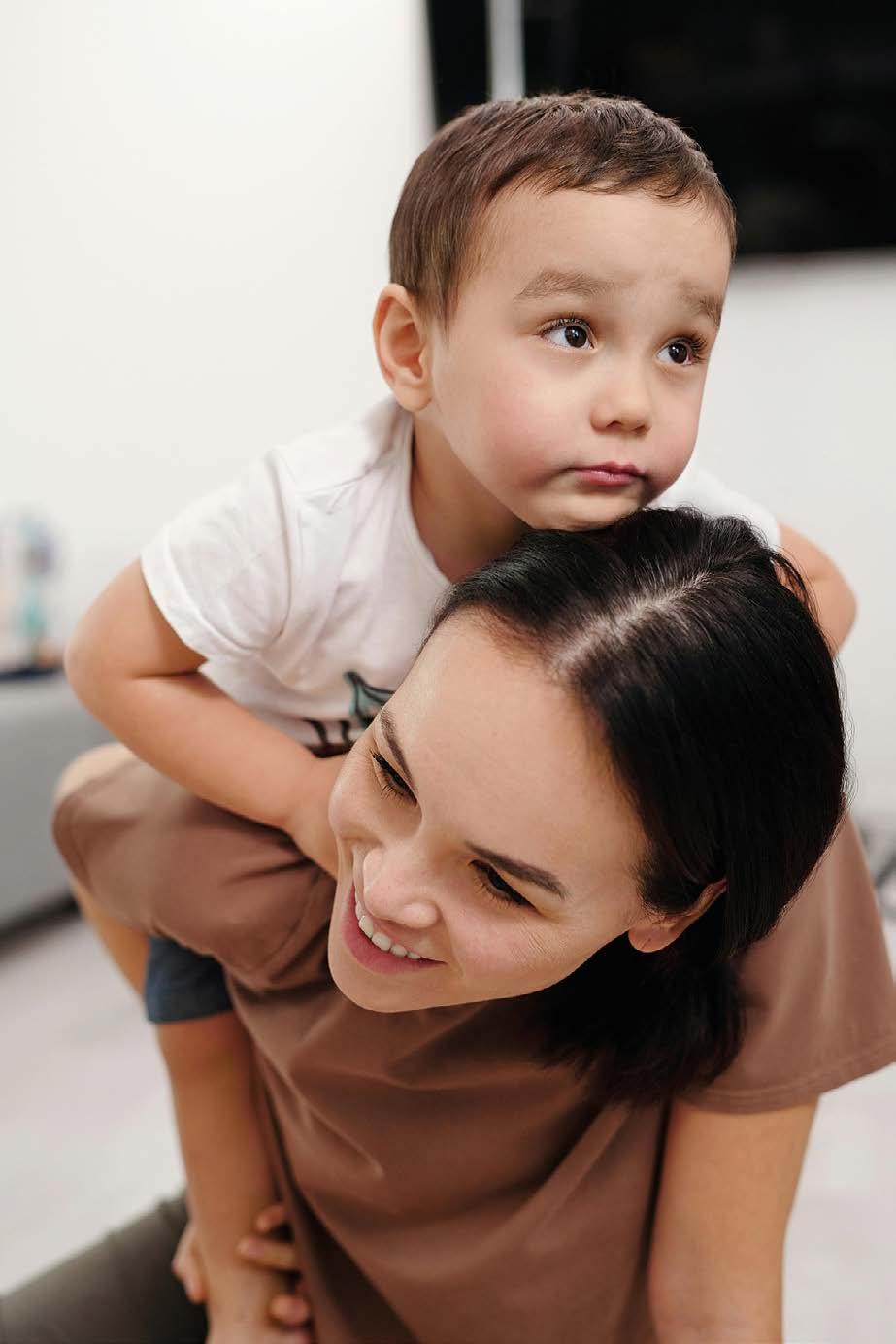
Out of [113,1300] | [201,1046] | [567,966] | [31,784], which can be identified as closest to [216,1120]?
[201,1046]

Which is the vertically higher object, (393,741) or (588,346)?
(588,346)

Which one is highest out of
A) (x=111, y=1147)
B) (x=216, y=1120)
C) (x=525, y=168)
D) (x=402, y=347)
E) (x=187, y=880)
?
(x=525, y=168)

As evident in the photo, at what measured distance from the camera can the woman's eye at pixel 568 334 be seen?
68 cm

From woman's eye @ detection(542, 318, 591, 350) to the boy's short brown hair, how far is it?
69 millimetres

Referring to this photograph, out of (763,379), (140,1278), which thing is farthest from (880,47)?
(140,1278)

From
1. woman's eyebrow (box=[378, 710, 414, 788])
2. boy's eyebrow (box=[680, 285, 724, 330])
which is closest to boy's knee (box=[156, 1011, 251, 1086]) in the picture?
woman's eyebrow (box=[378, 710, 414, 788])

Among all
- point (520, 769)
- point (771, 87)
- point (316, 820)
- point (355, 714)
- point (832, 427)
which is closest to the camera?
point (520, 769)

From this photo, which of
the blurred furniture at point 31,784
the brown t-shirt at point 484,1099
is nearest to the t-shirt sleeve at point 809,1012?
the brown t-shirt at point 484,1099

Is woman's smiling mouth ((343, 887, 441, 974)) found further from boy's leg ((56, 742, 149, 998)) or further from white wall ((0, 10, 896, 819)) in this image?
white wall ((0, 10, 896, 819))

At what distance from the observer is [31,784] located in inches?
88.5

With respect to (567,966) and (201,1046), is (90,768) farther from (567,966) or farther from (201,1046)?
(567,966)

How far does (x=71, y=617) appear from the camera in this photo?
2.88 m

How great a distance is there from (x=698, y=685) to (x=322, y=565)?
0.35 meters

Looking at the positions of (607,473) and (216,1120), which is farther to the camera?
(216,1120)
